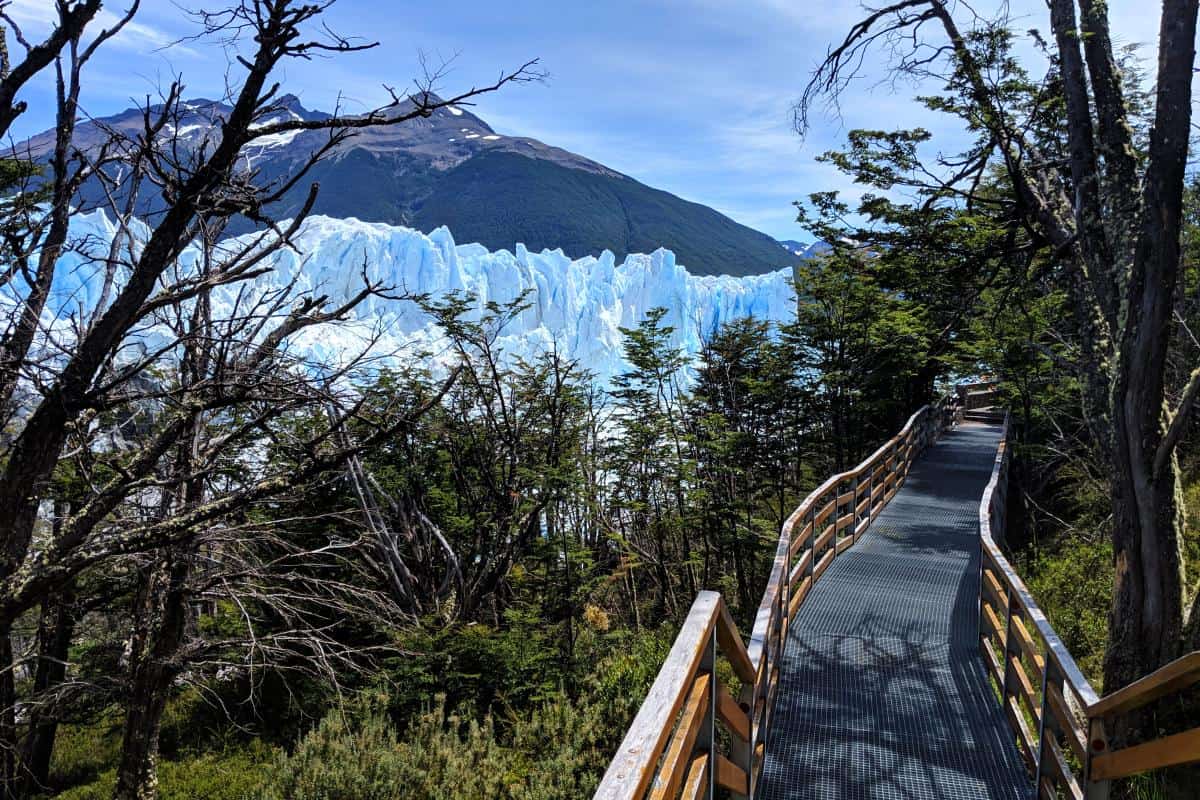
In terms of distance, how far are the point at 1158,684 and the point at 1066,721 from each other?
1.37 meters

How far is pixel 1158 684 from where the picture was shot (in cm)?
255

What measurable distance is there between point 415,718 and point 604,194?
86250mm

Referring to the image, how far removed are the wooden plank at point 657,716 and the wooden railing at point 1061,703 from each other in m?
1.56

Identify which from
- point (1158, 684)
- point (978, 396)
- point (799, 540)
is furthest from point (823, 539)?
point (978, 396)

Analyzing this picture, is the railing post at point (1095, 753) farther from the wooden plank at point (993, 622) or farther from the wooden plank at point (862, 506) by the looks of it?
the wooden plank at point (862, 506)

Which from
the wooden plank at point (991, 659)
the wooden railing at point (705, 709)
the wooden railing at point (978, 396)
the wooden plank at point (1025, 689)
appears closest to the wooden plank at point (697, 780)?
the wooden railing at point (705, 709)

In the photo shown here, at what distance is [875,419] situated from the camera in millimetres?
20359

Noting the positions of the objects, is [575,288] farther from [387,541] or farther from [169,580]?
[169,580]

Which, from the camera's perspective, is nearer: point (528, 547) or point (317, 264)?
point (528, 547)

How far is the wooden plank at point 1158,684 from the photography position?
2.40 metres

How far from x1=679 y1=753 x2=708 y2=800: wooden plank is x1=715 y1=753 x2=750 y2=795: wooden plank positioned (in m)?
0.31

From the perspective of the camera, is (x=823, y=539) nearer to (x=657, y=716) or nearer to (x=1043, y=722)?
(x=1043, y=722)

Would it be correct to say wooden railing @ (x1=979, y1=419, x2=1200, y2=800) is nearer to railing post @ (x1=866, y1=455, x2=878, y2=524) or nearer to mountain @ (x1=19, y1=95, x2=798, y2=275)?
railing post @ (x1=866, y1=455, x2=878, y2=524)

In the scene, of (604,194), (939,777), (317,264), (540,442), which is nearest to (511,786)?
(939,777)
